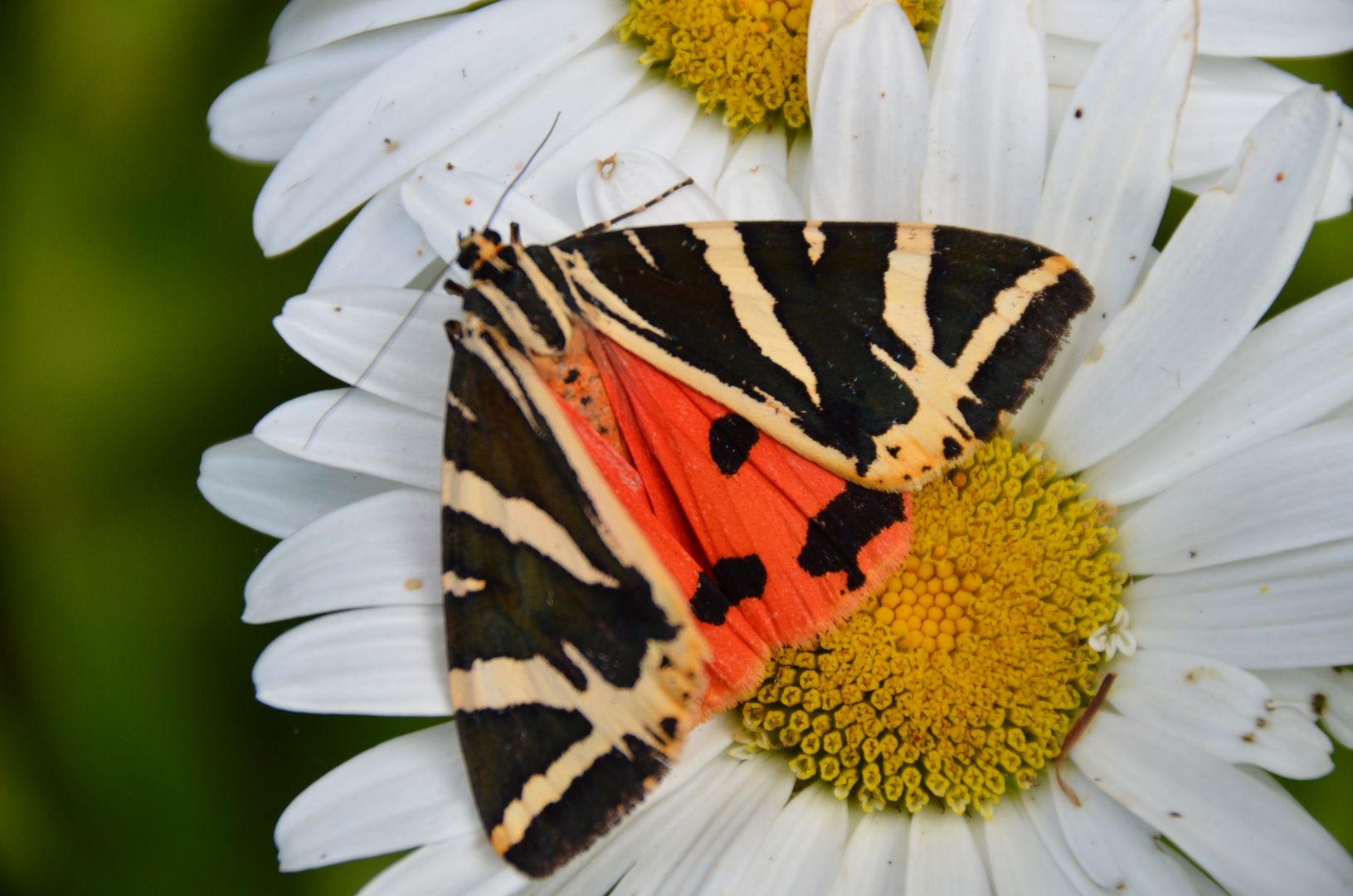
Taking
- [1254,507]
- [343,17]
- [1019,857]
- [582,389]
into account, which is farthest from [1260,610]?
[343,17]

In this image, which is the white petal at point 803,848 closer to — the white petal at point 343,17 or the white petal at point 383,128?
the white petal at point 383,128

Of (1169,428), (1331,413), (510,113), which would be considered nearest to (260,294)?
(510,113)

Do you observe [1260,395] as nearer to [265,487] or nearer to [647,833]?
[647,833]

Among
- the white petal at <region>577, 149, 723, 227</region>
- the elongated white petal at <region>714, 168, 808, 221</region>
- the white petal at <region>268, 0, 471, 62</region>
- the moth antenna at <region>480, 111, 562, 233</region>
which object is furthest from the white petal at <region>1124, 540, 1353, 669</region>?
the white petal at <region>268, 0, 471, 62</region>

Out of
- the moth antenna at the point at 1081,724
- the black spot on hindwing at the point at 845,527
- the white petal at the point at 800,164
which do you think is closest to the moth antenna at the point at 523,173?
the white petal at the point at 800,164

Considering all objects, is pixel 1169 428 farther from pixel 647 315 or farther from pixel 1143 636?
pixel 647 315
